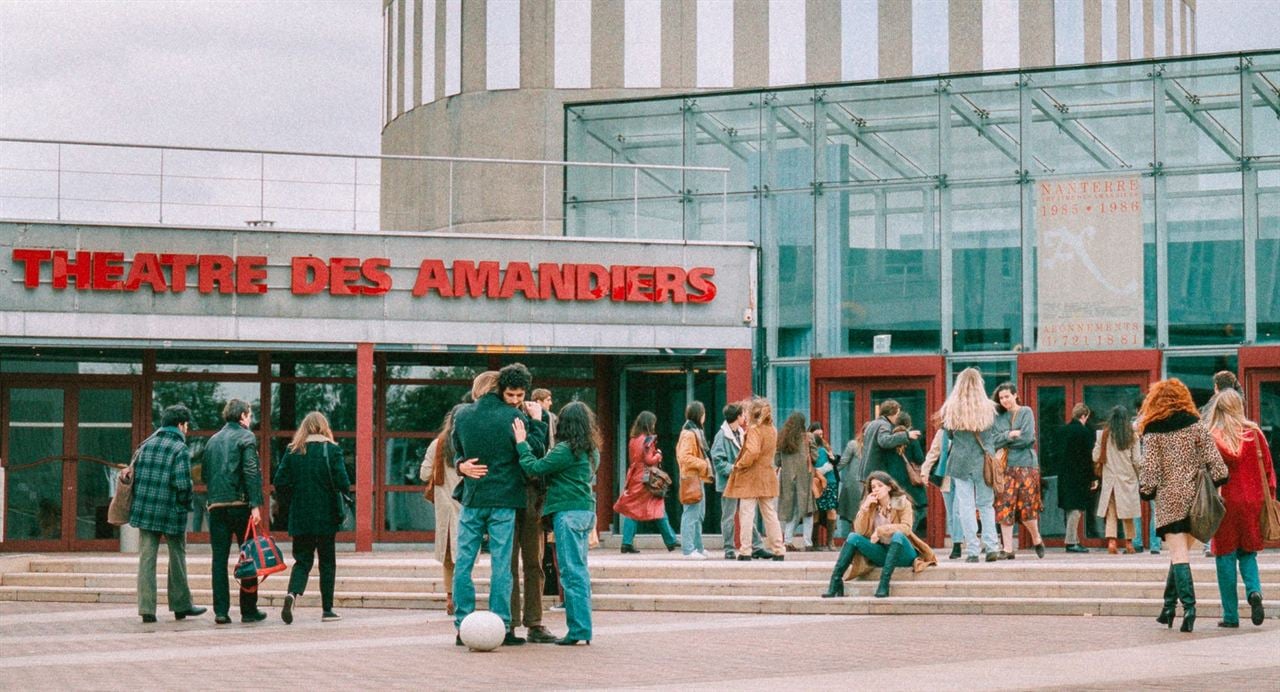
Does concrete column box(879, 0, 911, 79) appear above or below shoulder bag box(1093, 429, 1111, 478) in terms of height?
above

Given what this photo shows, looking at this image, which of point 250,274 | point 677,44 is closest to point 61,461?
point 250,274

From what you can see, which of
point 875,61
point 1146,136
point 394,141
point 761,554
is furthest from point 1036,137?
point 394,141

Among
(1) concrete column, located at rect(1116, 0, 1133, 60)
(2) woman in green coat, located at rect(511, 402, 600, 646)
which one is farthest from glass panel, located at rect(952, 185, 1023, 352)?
(1) concrete column, located at rect(1116, 0, 1133, 60)

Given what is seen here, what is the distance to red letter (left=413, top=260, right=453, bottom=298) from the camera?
21297 mm

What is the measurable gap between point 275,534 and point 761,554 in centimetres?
857

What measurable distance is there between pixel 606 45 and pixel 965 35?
6732 mm

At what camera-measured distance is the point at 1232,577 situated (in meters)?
11.8

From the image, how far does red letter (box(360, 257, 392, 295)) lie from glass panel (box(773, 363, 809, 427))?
5.36 meters

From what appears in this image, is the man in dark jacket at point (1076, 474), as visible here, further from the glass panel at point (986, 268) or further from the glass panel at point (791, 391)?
the glass panel at point (791, 391)

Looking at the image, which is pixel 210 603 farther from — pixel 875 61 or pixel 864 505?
pixel 875 61

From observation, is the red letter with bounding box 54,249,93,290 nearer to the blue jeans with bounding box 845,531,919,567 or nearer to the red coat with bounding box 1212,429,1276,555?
the blue jeans with bounding box 845,531,919,567

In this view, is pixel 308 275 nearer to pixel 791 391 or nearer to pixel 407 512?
pixel 407 512

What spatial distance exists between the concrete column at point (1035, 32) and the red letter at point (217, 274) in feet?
54.2

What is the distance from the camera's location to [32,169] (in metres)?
20.8
